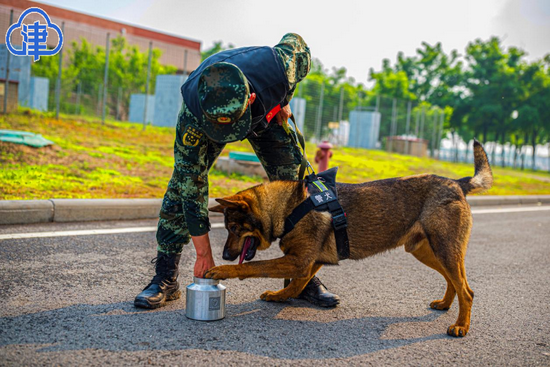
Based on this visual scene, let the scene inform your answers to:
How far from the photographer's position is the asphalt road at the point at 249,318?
8.72 feet

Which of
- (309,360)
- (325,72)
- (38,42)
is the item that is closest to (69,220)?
(309,360)

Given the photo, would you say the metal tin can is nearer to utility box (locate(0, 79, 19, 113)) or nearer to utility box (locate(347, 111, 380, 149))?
utility box (locate(0, 79, 19, 113))

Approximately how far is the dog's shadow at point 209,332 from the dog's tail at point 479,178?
1.10m

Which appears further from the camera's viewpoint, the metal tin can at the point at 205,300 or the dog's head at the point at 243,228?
the dog's head at the point at 243,228

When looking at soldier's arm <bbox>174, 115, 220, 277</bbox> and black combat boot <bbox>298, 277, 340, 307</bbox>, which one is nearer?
soldier's arm <bbox>174, 115, 220, 277</bbox>

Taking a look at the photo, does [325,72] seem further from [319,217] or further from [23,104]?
[319,217]

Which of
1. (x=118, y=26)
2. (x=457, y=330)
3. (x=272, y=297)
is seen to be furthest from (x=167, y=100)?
(x=118, y=26)

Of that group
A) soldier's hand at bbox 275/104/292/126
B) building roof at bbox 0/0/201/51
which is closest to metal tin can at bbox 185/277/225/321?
soldier's hand at bbox 275/104/292/126

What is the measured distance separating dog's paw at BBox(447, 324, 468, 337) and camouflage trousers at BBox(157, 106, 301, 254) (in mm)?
1646

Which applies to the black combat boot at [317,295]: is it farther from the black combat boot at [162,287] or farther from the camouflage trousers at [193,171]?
the black combat boot at [162,287]

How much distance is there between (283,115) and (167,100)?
15367mm

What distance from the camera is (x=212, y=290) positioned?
312cm

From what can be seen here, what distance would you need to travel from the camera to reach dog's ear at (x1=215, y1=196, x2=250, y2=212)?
3.18 meters

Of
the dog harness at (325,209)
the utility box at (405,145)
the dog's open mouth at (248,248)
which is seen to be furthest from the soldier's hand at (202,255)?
the utility box at (405,145)
